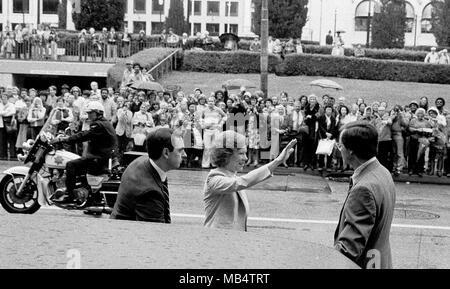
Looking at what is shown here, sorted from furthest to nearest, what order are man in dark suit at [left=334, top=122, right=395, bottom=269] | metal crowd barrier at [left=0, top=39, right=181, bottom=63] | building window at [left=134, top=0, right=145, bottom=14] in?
1. building window at [left=134, top=0, right=145, bottom=14]
2. metal crowd barrier at [left=0, top=39, right=181, bottom=63]
3. man in dark suit at [left=334, top=122, right=395, bottom=269]

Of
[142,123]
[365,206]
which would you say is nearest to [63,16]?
[142,123]

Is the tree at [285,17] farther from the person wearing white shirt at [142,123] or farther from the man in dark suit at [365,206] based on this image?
the man in dark suit at [365,206]

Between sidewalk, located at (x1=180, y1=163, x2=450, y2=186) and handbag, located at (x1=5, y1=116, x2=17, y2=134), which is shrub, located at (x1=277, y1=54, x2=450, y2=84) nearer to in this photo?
sidewalk, located at (x1=180, y1=163, x2=450, y2=186)

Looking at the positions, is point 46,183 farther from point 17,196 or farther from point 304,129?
point 304,129

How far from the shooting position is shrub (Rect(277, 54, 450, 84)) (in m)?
37.7

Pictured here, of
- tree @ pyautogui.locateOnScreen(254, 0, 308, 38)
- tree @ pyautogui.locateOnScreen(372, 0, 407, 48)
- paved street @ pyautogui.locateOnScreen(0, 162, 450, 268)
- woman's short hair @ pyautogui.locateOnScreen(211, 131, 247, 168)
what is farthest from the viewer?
tree @ pyautogui.locateOnScreen(372, 0, 407, 48)

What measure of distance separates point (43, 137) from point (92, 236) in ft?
24.6

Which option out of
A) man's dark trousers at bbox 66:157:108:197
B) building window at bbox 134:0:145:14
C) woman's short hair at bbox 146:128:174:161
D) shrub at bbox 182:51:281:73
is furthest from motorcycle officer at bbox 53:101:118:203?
building window at bbox 134:0:145:14

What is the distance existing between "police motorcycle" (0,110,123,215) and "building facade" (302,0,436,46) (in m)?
66.5

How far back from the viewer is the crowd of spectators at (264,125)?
61.8 ft

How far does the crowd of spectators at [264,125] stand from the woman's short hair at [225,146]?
40.0 ft

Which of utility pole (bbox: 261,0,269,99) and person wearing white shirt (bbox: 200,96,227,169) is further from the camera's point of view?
utility pole (bbox: 261,0,269,99)

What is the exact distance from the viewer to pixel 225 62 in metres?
39.0
